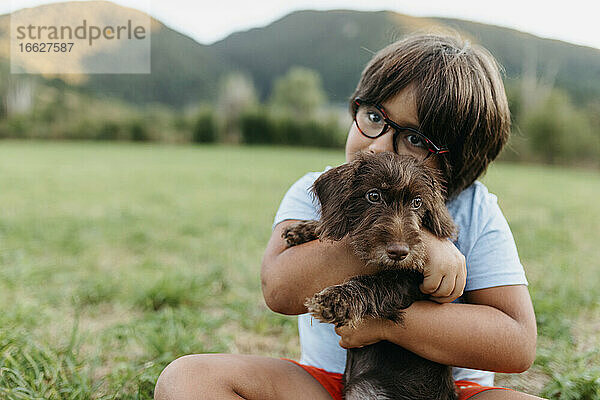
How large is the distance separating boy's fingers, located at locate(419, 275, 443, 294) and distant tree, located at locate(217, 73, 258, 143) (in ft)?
129

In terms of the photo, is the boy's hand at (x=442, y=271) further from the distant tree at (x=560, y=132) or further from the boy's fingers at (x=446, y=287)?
the distant tree at (x=560, y=132)

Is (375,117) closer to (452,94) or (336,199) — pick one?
(452,94)

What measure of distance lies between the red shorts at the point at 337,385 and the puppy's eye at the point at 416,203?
1.10m

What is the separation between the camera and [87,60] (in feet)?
49.5

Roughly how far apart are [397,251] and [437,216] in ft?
1.52

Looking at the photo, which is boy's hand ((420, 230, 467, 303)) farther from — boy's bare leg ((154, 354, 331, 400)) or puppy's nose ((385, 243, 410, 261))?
boy's bare leg ((154, 354, 331, 400))

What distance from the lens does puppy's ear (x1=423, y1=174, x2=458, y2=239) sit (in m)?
2.33

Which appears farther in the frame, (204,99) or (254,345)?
(204,99)

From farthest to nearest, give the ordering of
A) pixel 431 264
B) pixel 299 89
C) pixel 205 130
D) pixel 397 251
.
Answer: pixel 299 89 → pixel 205 130 → pixel 431 264 → pixel 397 251

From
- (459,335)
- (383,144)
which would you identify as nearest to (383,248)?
(459,335)

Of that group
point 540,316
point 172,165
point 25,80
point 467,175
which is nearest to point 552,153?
point 172,165

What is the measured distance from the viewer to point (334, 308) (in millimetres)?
2039

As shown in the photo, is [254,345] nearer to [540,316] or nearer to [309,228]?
[309,228]

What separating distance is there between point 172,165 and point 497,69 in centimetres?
1891
